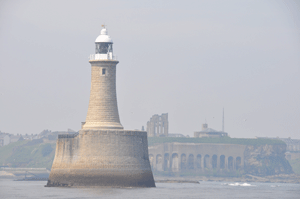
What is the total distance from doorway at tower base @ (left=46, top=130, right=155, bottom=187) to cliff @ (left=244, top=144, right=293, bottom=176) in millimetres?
109568

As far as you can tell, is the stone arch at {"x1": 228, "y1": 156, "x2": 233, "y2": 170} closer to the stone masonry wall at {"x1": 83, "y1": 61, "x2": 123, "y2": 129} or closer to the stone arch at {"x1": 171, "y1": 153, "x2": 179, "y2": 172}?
the stone arch at {"x1": 171, "y1": 153, "x2": 179, "y2": 172}

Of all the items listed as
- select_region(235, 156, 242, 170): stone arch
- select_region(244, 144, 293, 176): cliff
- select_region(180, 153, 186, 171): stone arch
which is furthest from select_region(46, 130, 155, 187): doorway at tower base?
select_region(244, 144, 293, 176): cliff

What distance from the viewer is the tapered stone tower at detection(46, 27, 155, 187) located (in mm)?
59844

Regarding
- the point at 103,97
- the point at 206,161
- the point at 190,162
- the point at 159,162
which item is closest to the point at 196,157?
the point at 190,162

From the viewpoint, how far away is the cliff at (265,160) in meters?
169

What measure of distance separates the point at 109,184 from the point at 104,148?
A: 3.26 m

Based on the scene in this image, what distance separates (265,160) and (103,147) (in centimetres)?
11910

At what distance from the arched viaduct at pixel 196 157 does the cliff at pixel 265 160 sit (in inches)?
141

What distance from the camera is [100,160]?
2356 inches

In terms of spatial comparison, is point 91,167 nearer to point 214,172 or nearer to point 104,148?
point 104,148


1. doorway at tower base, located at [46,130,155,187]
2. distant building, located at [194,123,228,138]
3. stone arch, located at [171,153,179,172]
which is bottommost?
stone arch, located at [171,153,179,172]

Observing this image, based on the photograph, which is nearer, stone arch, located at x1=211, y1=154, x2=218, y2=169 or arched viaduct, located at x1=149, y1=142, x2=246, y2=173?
arched viaduct, located at x1=149, y1=142, x2=246, y2=173

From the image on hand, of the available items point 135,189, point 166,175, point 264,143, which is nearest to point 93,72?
point 135,189

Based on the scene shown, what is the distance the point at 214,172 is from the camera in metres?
166
